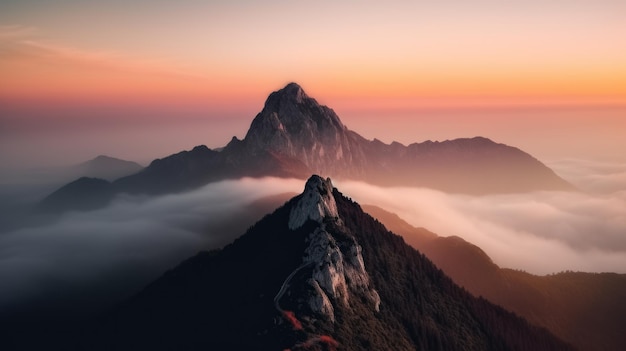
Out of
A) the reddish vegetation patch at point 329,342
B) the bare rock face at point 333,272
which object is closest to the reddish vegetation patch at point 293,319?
the bare rock face at point 333,272

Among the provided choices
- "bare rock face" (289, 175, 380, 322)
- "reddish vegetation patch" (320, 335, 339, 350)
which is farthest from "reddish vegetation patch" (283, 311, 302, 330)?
"reddish vegetation patch" (320, 335, 339, 350)

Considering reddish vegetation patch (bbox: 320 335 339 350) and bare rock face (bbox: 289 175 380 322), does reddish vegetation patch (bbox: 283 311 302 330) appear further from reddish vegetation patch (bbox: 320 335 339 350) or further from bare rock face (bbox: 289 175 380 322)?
reddish vegetation patch (bbox: 320 335 339 350)

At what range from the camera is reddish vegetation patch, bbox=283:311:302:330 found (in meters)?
148

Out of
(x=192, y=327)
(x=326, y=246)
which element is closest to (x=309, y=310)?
(x=326, y=246)

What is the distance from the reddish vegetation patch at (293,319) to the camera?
148 meters

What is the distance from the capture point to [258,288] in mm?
181875

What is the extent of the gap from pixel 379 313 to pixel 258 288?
46.9 metres

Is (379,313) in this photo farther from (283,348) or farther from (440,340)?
(283,348)

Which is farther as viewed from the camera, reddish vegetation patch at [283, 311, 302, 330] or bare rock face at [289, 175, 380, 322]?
bare rock face at [289, 175, 380, 322]

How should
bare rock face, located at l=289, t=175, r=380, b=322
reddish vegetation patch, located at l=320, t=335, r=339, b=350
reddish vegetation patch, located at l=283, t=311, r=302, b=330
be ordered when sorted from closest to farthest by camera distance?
reddish vegetation patch, located at l=320, t=335, r=339, b=350 → reddish vegetation patch, located at l=283, t=311, r=302, b=330 → bare rock face, located at l=289, t=175, r=380, b=322

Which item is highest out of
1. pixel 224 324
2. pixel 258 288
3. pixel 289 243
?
pixel 289 243

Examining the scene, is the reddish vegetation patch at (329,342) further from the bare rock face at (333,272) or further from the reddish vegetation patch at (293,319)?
the bare rock face at (333,272)

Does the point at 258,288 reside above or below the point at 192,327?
above

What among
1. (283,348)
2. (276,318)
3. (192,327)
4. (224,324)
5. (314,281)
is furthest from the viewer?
(192,327)
